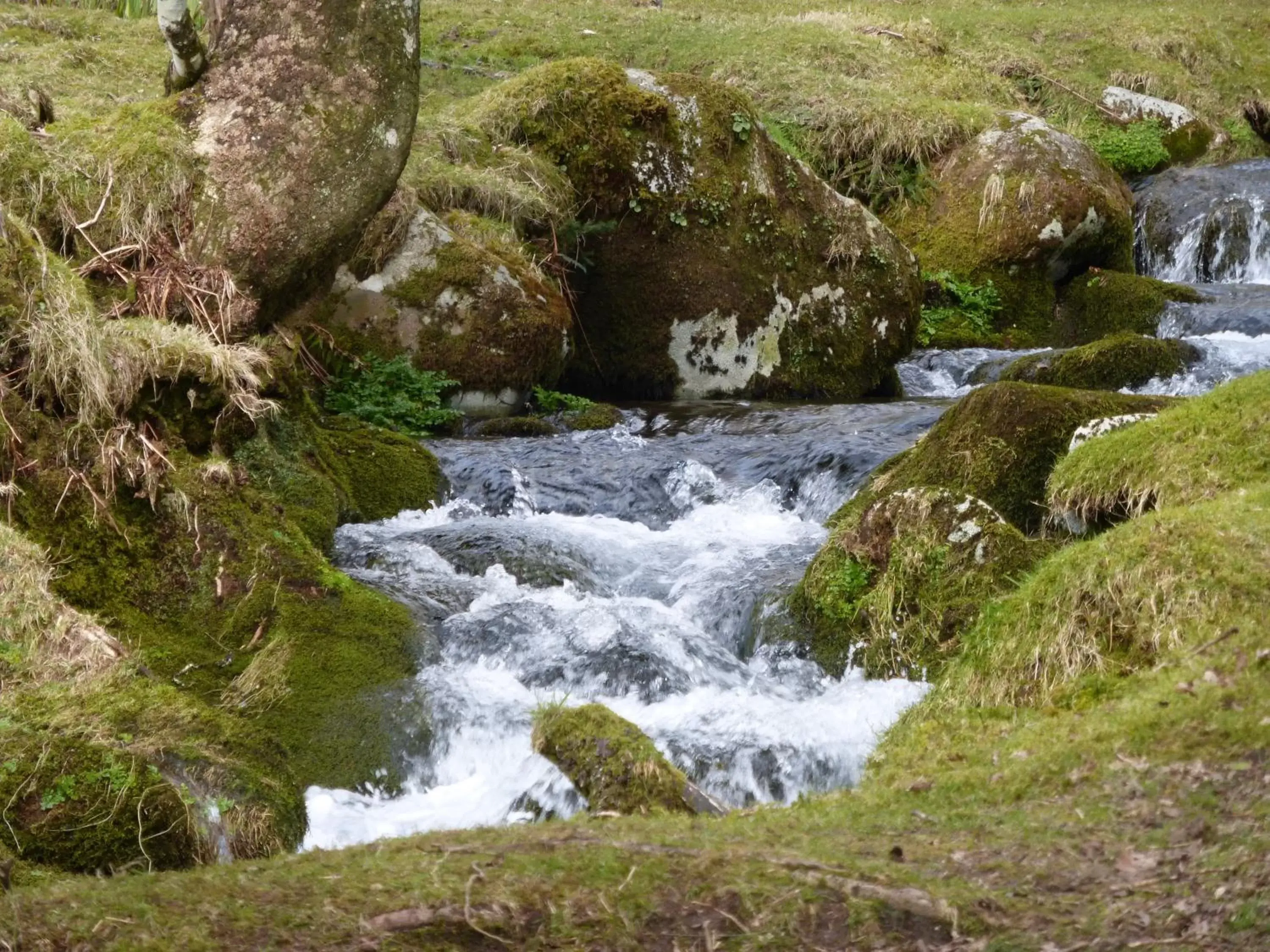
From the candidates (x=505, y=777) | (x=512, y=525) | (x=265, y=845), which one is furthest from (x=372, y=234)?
(x=265, y=845)

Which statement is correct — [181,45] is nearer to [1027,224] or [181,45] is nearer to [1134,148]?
[1027,224]

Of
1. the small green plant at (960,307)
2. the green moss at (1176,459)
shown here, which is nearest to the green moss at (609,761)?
the green moss at (1176,459)

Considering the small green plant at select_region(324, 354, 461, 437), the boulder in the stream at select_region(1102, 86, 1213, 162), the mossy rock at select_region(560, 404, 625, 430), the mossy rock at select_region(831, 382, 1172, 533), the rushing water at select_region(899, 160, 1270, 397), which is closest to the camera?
the mossy rock at select_region(831, 382, 1172, 533)

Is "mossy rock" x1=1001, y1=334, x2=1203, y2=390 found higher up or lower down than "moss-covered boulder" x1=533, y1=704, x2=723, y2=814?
lower down

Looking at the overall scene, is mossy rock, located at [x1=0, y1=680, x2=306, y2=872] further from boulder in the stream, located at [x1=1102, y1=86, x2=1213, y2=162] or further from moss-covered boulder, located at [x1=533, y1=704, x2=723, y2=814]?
boulder in the stream, located at [x1=1102, y1=86, x2=1213, y2=162]

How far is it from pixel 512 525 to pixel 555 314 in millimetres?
3817

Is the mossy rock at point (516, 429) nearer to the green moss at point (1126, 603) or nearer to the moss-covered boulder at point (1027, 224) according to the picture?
the green moss at point (1126, 603)

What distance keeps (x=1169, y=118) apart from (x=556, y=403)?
1651 centimetres

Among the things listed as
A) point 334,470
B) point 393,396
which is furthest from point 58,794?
point 393,396

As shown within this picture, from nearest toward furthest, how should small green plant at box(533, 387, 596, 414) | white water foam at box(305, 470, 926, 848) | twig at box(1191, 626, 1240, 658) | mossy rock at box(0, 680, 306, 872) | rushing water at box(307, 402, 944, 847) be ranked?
1. mossy rock at box(0, 680, 306, 872)
2. twig at box(1191, 626, 1240, 658)
3. white water foam at box(305, 470, 926, 848)
4. rushing water at box(307, 402, 944, 847)
5. small green plant at box(533, 387, 596, 414)

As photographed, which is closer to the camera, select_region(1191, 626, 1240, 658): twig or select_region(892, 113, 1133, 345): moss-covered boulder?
select_region(1191, 626, 1240, 658): twig

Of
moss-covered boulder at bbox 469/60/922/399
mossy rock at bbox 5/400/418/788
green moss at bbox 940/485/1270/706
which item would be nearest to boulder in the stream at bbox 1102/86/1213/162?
moss-covered boulder at bbox 469/60/922/399

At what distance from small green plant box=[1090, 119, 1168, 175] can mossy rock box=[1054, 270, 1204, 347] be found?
633 cm

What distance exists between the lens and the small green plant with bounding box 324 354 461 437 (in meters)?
10.3
